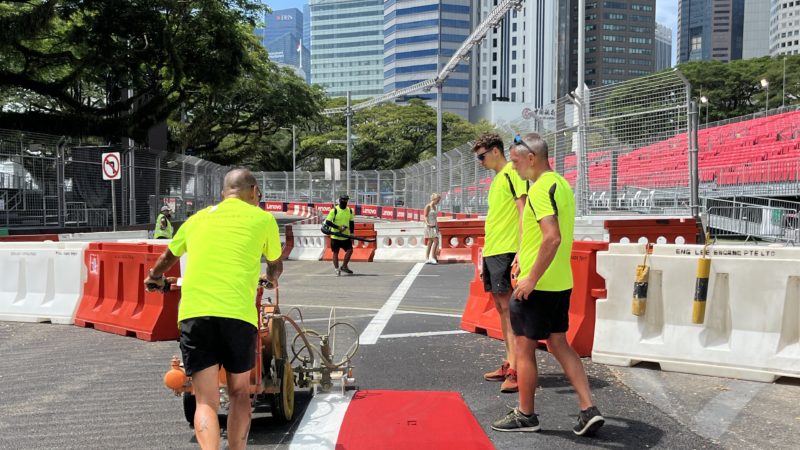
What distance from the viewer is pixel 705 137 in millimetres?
35000

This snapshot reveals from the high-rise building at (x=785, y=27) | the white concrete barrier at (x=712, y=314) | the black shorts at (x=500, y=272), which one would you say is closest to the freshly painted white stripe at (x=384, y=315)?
the black shorts at (x=500, y=272)

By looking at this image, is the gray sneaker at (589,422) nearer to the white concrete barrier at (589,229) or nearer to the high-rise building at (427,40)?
the white concrete barrier at (589,229)

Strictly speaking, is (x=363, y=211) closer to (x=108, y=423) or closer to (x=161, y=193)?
(x=161, y=193)

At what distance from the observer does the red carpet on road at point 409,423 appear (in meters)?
4.18

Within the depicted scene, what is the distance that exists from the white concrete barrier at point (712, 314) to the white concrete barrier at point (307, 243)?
529 inches

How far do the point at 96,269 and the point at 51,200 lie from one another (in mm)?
13046

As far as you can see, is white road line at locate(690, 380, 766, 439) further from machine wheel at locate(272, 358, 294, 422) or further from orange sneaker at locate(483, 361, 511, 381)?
machine wheel at locate(272, 358, 294, 422)

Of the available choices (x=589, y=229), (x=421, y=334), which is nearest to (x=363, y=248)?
(x=589, y=229)

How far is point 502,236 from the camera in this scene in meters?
5.63

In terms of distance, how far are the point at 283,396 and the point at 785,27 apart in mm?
211754

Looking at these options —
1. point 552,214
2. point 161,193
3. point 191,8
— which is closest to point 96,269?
point 552,214

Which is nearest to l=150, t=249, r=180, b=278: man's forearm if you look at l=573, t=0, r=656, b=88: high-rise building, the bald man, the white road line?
the bald man

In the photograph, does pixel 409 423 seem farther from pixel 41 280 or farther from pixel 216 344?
pixel 41 280

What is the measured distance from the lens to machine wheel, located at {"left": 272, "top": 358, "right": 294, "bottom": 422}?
461 centimetres
